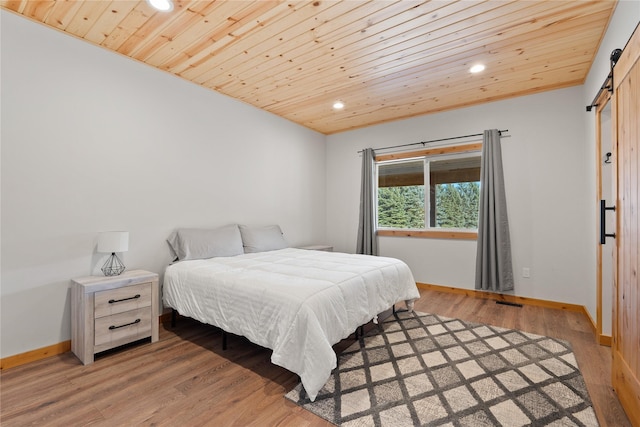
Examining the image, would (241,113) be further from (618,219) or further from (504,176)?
(618,219)

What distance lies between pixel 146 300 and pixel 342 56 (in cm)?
275

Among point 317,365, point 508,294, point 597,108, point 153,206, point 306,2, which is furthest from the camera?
point 508,294

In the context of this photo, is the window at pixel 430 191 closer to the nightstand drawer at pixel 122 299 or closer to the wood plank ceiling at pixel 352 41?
the wood plank ceiling at pixel 352 41

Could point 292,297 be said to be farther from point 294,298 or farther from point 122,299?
point 122,299

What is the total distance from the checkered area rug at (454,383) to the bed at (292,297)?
0.26m

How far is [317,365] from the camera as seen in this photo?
1697mm

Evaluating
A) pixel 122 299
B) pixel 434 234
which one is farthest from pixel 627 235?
pixel 122 299

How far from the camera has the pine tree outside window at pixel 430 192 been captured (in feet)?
13.2

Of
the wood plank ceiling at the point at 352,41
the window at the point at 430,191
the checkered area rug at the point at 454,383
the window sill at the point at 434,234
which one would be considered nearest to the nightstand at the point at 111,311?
Answer: the checkered area rug at the point at 454,383

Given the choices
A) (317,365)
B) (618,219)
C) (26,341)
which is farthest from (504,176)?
(26,341)

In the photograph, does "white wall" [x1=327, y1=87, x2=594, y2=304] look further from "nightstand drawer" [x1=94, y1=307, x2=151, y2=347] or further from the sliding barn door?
"nightstand drawer" [x1=94, y1=307, x2=151, y2=347]

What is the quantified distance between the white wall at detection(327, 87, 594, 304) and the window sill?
8 centimetres

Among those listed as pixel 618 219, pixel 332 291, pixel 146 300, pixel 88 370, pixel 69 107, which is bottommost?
pixel 88 370

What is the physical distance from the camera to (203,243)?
309cm
